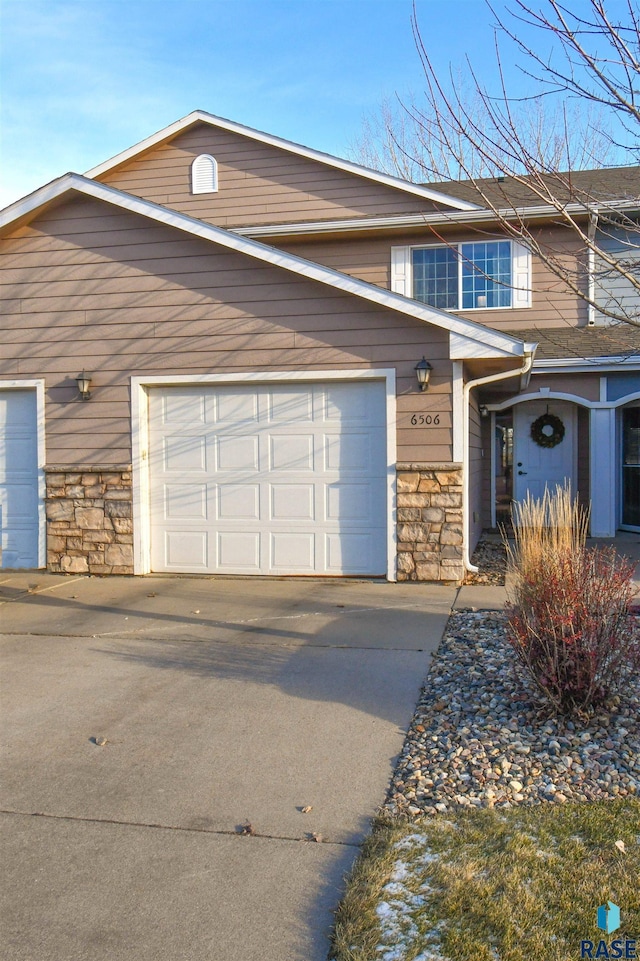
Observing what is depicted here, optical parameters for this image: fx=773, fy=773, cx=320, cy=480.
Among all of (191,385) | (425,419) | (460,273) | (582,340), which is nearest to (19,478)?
(191,385)

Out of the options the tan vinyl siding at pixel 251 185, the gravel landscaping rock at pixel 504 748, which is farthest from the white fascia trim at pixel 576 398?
the gravel landscaping rock at pixel 504 748

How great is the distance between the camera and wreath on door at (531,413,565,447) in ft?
41.3

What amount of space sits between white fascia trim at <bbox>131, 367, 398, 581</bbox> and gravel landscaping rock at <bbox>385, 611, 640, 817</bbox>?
3152 mm

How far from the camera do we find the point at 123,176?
45.2 ft

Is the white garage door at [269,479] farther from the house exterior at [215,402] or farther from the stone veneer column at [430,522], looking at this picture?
the stone veneer column at [430,522]

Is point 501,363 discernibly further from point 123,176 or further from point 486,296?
point 123,176

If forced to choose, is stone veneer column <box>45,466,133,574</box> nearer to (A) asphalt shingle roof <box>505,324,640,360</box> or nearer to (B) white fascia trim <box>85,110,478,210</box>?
(A) asphalt shingle roof <box>505,324,640,360</box>

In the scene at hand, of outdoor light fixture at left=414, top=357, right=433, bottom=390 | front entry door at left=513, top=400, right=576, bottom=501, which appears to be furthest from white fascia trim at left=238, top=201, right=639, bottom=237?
outdoor light fixture at left=414, top=357, right=433, bottom=390

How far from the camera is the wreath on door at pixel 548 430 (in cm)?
1259

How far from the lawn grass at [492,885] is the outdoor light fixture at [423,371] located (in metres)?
5.26

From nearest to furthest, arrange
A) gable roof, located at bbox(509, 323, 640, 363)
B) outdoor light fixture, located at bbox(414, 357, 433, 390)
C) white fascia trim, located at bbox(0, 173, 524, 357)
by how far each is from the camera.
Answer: white fascia trim, located at bbox(0, 173, 524, 357) → outdoor light fixture, located at bbox(414, 357, 433, 390) → gable roof, located at bbox(509, 323, 640, 363)

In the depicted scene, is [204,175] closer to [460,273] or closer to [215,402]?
[460,273]

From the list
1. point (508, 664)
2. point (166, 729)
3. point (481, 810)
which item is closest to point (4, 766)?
point (166, 729)

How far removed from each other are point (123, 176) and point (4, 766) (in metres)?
12.2
